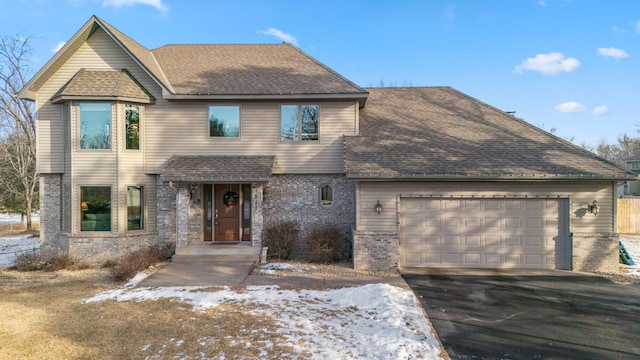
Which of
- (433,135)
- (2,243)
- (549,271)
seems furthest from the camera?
(2,243)

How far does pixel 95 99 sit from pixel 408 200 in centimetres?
1024

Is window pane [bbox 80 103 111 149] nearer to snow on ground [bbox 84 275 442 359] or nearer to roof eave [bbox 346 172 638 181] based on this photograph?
snow on ground [bbox 84 275 442 359]

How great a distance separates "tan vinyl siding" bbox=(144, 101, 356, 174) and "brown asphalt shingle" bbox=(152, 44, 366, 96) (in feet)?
1.86

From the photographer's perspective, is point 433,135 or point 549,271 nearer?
point 549,271

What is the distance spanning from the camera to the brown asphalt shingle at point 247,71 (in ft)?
39.2

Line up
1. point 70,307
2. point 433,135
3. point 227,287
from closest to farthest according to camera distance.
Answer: point 70,307
point 227,287
point 433,135

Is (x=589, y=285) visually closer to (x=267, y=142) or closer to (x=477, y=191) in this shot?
(x=477, y=191)

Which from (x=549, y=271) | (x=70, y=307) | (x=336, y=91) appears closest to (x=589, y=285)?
(x=549, y=271)

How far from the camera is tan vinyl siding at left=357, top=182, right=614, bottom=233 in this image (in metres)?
10.3

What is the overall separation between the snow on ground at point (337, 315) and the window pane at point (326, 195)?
430cm

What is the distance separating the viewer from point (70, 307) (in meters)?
7.18

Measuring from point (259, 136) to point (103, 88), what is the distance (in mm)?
5107

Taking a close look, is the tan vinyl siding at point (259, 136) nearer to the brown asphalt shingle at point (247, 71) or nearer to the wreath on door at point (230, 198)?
the brown asphalt shingle at point (247, 71)

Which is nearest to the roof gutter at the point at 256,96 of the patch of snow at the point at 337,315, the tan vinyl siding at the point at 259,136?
the tan vinyl siding at the point at 259,136
